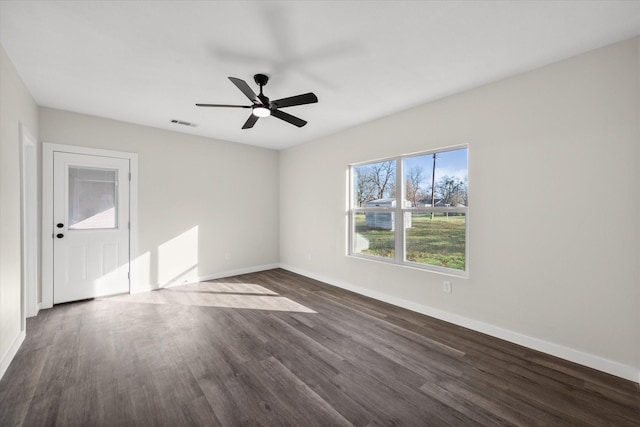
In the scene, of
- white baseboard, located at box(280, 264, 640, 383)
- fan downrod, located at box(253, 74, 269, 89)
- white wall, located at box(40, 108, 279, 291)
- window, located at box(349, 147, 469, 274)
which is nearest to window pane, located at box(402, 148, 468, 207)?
window, located at box(349, 147, 469, 274)

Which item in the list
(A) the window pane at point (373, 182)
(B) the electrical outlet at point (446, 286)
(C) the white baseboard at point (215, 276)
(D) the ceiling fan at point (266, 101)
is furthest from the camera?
(C) the white baseboard at point (215, 276)

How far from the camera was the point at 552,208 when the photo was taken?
2.45 m

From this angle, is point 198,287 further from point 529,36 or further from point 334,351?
point 529,36

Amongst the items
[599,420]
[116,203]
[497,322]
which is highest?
[116,203]

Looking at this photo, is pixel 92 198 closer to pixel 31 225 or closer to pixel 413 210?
pixel 31 225

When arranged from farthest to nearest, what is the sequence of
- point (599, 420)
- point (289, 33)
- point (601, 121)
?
point (601, 121) < point (289, 33) < point (599, 420)

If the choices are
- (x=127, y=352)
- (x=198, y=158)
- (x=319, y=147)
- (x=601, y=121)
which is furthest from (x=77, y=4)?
(x=601, y=121)

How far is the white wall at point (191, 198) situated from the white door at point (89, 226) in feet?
0.73

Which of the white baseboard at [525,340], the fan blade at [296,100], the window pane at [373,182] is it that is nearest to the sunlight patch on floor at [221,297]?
the white baseboard at [525,340]

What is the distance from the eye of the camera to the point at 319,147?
4965mm

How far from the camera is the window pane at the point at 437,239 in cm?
318

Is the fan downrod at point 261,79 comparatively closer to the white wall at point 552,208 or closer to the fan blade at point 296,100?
the fan blade at point 296,100

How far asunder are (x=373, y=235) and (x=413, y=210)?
0.82m

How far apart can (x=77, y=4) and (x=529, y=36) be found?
3.26 m
